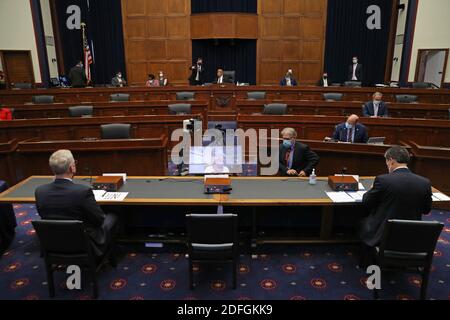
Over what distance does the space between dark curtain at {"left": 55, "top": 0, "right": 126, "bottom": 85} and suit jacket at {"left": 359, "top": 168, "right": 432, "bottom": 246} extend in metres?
11.6

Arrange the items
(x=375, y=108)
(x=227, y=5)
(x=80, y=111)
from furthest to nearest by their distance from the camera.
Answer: (x=227, y=5)
(x=80, y=111)
(x=375, y=108)

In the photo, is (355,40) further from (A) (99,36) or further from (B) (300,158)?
(B) (300,158)

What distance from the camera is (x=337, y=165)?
17.3ft

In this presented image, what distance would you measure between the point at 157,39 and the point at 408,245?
11.4 meters

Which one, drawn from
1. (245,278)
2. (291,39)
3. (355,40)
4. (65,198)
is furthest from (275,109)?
(355,40)

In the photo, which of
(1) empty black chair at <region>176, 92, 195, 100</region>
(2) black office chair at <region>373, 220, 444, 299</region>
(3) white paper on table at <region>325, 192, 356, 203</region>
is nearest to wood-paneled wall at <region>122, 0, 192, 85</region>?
(1) empty black chair at <region>176, 92, 195, 100</region>

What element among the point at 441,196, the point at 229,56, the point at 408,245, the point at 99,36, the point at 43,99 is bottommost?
the point at 408,245

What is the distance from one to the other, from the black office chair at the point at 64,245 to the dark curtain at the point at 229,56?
34.5ft

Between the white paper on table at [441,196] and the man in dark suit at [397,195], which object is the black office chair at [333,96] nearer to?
the white paper on table at [441,196]

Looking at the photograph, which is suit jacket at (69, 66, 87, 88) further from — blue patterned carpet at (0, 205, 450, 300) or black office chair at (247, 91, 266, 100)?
blue patterned carpet at (0, 205, 450, 300)

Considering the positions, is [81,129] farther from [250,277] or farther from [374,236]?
[374,236]

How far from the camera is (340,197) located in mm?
3395
